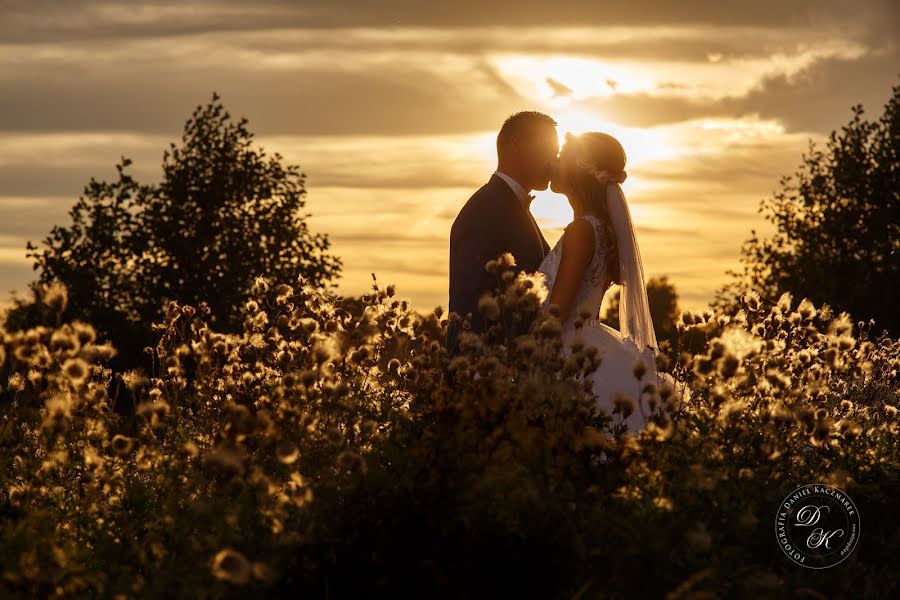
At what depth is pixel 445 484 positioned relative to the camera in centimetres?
502

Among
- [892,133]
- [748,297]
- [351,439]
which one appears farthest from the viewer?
[892,133]

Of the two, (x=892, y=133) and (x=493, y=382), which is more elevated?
(x=892, y=133)

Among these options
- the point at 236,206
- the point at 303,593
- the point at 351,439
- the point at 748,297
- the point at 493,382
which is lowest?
the point at 303,593

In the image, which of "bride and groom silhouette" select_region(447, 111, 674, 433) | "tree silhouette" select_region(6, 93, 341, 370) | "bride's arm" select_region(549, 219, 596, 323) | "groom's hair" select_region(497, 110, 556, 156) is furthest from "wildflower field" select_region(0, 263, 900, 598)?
"tree silhouette" select_region(6, 93, 341, 370)

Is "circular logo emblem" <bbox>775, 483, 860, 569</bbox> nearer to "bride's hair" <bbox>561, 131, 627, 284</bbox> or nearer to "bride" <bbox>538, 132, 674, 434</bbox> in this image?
"bride" <bbox>538, 132, 674, 434</bbox>

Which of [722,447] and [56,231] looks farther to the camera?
[56,231]

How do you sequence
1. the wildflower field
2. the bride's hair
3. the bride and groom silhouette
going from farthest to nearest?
the bride's hair, the bride and groom silhouette, the wildflower field

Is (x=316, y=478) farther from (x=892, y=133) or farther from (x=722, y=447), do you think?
(x=892, y=133)

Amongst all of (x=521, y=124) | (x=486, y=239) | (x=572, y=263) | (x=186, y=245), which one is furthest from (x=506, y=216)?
(x=186, y=245)

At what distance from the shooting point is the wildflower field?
4.73 metres

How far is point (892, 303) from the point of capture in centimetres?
2975

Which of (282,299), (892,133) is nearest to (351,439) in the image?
(282,299)

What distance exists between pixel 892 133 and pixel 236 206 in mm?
19867

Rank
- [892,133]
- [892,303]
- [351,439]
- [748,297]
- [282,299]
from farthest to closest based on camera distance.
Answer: [892,133] < [892,303] < [748,297] < [282,299] < [351,439]
